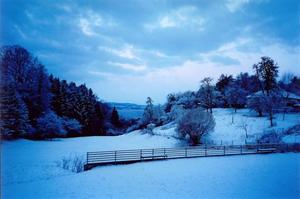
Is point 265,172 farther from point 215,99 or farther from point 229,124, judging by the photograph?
point 215,99

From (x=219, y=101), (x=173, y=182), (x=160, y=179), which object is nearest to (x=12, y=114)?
(x=160, y=179)

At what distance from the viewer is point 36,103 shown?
124 ft

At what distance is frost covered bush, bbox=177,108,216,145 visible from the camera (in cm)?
3008

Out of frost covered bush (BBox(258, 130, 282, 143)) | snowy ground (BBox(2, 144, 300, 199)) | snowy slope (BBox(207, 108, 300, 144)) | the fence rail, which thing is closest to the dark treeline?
the fence rail

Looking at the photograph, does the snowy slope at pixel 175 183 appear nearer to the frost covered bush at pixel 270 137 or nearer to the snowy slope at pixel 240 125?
the frost covered bush at pixel 270 137

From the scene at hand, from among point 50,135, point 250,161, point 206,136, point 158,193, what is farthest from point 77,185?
point 50,135

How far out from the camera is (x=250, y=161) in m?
18.6

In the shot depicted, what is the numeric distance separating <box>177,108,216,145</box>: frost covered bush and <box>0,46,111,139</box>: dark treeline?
20917 mm

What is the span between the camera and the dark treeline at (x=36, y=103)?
29189 mm

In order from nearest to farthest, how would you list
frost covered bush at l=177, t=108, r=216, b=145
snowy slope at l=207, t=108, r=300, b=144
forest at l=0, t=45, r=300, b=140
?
frost covered bush at l=177, t=108, r=216, b=145 < forest at l=0, t=45, r=300, b=140 < snowy slope at l=207, t=108, r=300, b=144

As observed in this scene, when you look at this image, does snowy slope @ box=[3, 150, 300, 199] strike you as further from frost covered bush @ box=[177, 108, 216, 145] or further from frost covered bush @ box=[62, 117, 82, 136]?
frost covered bush @ box=[62, 117, 82, 136]

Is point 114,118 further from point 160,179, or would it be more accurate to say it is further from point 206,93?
point 160,179

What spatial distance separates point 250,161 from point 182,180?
8178 millimetres

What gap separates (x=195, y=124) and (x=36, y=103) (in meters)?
25.7
